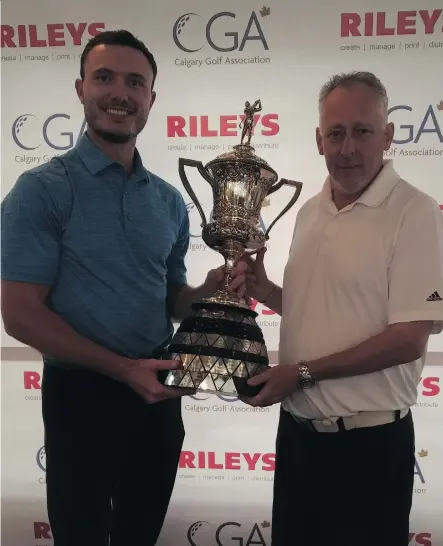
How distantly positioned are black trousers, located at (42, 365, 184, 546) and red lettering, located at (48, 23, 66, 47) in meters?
1.53

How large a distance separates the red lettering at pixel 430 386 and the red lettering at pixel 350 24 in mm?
1530

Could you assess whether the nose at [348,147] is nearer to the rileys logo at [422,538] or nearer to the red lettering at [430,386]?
Answer: the red lettering at [430,386]

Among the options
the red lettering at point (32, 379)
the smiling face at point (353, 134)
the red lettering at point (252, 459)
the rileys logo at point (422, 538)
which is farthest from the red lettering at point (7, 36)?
the rileys logo at point (422, 538)

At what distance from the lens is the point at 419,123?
6.88 ft

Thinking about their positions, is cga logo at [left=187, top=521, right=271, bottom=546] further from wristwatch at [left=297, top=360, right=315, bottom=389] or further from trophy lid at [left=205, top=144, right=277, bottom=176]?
trophy lid at [left=205, top=144, right=277, bottom=176]

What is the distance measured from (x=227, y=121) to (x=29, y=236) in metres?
1.21

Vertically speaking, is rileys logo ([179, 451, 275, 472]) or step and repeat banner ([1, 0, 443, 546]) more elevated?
step and repeat banner ([1, 0, 443, 546])

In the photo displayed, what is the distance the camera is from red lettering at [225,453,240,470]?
2.27 metres

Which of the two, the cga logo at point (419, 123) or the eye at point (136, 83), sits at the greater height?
the cga logo at point (419, 123)

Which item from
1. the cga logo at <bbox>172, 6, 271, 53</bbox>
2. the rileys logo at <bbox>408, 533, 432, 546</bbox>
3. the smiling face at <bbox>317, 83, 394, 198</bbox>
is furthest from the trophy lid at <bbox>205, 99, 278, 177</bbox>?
the rileys logo at <bbox>408, 533, 432, 546</bbox>

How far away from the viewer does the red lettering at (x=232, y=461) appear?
89.4 inches

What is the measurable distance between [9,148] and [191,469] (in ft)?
5.59

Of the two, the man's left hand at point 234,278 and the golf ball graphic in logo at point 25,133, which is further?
the golf ball graphic in logo at point 25,133

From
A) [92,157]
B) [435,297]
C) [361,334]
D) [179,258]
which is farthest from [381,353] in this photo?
[92,157]
